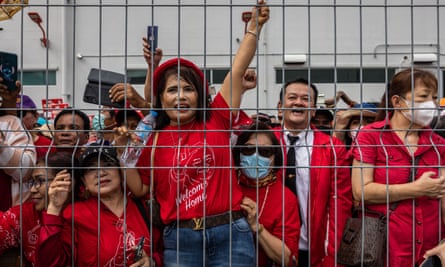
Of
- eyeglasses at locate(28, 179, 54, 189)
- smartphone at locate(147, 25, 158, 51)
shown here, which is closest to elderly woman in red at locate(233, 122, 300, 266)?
smartphone at locate(147, 25, 158, 51)

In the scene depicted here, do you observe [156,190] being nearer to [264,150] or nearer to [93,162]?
[93,162]

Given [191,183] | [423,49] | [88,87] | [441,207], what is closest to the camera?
[191,183]

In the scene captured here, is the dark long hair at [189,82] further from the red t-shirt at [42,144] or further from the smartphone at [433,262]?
the smartphone at [433,262]

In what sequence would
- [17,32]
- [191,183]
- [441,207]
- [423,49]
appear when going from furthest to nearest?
[17,32] < [423,49] < [441,207] < [191,183]

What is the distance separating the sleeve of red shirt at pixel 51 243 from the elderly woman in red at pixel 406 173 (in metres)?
1.39

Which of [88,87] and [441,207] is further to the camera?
[88,87]

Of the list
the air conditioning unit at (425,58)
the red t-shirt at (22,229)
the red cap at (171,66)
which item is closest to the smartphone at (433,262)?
the red cap at (171,66)

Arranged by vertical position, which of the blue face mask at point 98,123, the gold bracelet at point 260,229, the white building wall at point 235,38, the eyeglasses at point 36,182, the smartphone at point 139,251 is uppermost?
the white building wall at point 235,38

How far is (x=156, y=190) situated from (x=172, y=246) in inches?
11.0

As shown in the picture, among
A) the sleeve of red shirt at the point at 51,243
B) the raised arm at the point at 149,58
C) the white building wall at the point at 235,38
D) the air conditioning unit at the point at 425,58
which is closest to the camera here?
the sleeve of red shirt at the point at 51,243

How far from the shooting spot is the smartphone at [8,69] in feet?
9.19

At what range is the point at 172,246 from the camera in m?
2.61

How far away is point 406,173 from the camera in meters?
2.70

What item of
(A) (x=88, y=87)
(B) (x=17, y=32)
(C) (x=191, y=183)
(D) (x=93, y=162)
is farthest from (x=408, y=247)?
(B) (x=17, y=32)
